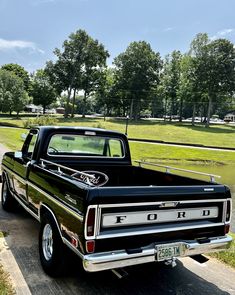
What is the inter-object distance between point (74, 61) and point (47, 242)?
63899 mm

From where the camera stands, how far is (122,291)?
3775 mm

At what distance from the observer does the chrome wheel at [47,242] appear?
4102 mm

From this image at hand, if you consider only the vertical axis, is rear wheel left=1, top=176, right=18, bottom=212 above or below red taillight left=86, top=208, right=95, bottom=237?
below

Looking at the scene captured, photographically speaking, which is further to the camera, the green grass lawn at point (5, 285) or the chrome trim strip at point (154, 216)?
→ the green grass lawn at point (5, 285)

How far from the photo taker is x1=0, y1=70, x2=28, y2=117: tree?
171ft

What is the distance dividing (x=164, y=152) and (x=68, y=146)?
22.8 metres

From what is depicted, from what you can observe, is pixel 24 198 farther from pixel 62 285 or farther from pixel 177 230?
pixel 177 230

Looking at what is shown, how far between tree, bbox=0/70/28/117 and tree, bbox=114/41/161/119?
2014 cm

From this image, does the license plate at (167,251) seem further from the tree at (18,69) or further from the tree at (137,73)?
the tree at (18,69)

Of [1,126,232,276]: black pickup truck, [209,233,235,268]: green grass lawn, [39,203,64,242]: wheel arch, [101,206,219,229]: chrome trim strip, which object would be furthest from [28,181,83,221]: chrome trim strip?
[209,233,235,268]: green grass lawn

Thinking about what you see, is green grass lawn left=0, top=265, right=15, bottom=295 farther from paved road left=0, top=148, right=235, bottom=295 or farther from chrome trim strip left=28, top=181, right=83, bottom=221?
chrome trim strip left=28, top=181, right=83, bottom=221

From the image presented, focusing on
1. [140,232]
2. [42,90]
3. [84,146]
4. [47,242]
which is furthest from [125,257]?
[42,90]

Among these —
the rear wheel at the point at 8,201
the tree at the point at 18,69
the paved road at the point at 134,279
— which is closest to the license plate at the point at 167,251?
the paved road at the point at 134,279

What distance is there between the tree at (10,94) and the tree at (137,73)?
66.1 ft
